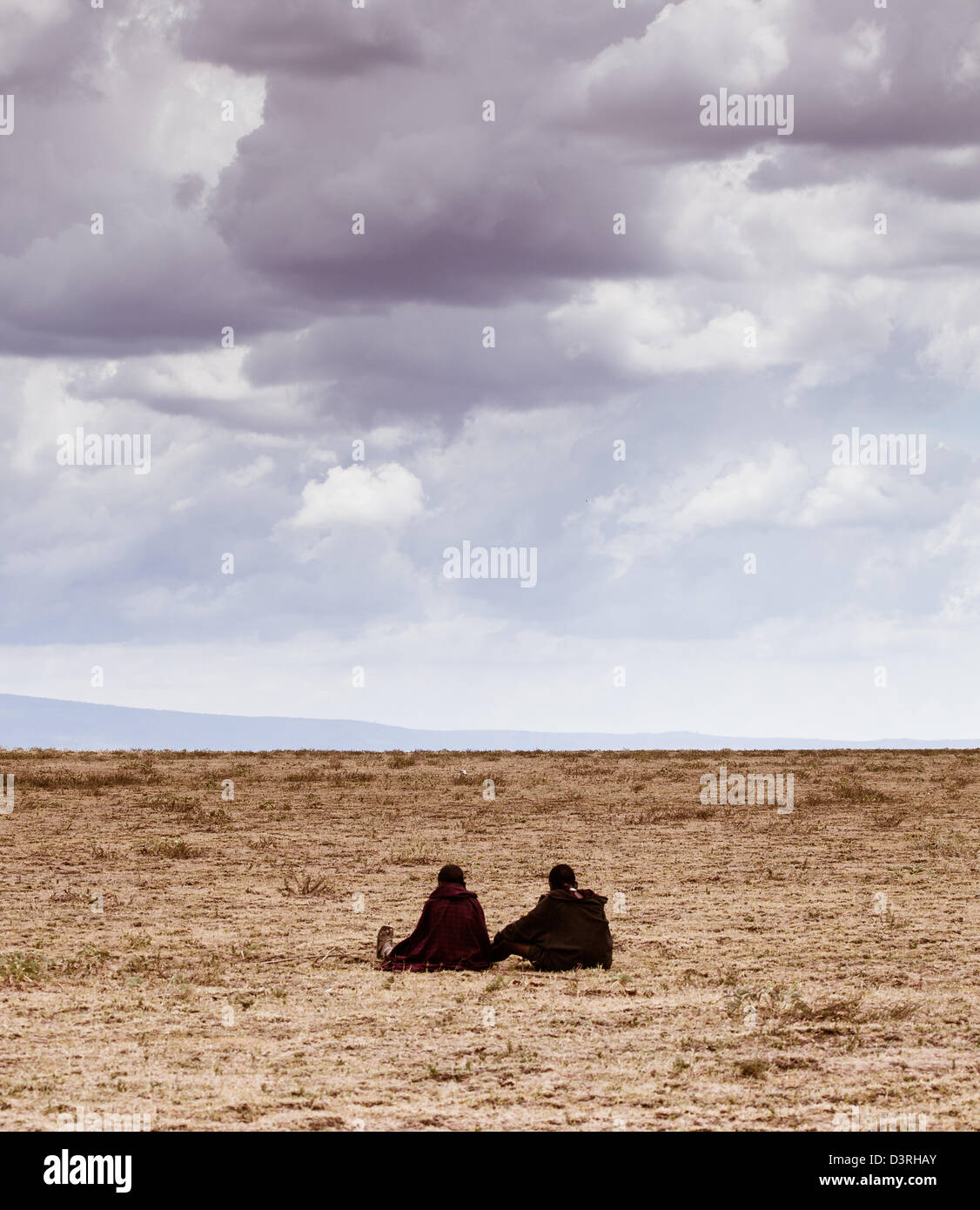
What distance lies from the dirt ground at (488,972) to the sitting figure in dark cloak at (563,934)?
328mm

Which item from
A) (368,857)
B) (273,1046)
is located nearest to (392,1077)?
(273,1046)

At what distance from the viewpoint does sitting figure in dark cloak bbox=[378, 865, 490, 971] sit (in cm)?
1667

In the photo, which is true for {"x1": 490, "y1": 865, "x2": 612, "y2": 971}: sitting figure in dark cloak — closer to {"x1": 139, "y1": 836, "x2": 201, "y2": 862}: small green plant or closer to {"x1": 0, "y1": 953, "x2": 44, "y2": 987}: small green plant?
{"x1": 0, "y1": 953, "x2": 44, "y2": 987}: small green plant

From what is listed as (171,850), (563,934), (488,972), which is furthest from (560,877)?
(171,850)

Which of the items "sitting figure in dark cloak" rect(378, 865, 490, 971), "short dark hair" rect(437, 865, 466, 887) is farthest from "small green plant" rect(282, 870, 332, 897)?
"short dark hair" rect(437, 865, 466, 887)

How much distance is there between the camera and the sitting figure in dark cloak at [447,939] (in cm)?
1667

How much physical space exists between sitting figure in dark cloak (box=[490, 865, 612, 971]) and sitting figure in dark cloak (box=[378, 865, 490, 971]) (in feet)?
0.86

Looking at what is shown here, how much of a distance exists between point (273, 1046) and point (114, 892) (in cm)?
1124

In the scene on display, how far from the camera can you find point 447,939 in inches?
661

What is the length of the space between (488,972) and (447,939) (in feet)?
2.02

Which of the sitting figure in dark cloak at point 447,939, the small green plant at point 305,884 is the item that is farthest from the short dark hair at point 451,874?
the small green plant at point 305,884

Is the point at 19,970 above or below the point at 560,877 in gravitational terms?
below

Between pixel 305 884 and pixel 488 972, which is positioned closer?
pixel 488 972

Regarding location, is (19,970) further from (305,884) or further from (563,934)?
(305,884)
